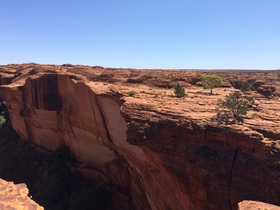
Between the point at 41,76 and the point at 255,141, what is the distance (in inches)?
901

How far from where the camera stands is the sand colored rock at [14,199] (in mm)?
6312

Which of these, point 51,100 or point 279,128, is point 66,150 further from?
point 279,128

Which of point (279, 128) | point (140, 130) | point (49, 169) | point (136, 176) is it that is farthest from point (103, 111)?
point (279, 128)

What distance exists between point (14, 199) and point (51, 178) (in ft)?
65.0

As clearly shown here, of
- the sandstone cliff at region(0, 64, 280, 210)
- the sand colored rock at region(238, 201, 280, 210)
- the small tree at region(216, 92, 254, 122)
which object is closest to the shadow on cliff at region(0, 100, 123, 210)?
the sandstone cliff at region(0, 64, 280, 210)

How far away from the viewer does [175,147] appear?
13.5 meters

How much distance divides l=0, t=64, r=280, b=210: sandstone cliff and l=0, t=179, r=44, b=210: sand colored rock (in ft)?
24.7

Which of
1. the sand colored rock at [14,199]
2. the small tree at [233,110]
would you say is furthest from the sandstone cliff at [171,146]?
the sand colored rock at [14,199]

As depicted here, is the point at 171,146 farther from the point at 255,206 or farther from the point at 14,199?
the point at 14,199

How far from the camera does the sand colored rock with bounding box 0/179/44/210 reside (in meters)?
6.31

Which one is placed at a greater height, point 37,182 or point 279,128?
point 279,128

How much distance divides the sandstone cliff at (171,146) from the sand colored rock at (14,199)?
7541 mm

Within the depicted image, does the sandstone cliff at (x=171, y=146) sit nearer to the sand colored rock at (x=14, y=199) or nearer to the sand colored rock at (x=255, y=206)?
the sand colored rock at (x=255, y=206)

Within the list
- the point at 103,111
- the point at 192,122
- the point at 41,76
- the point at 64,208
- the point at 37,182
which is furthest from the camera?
the point at 41,76
